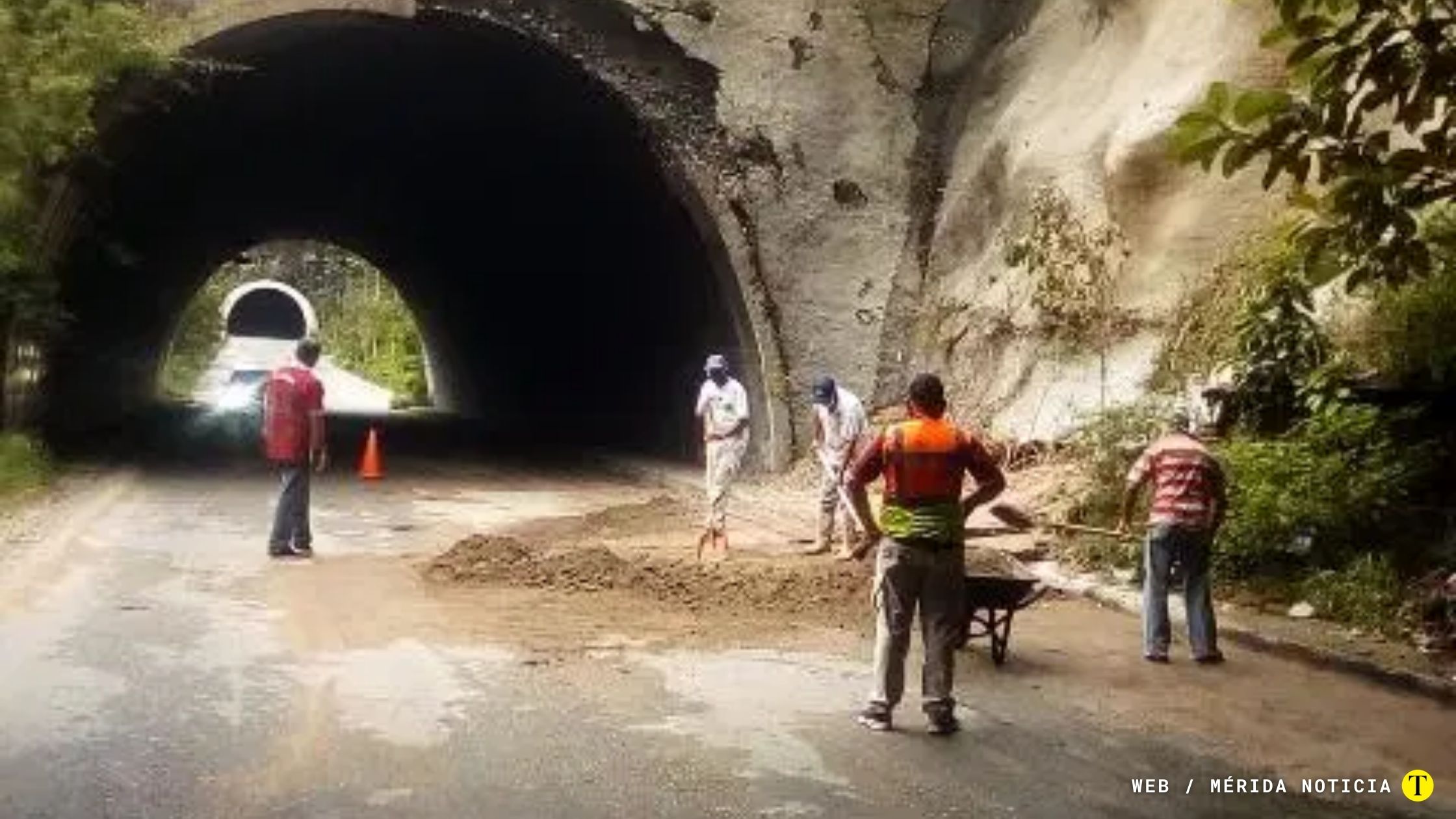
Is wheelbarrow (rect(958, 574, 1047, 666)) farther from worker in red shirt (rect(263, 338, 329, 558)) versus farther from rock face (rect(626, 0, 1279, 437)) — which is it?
rock face (rect(626, 0, 1279, 437))

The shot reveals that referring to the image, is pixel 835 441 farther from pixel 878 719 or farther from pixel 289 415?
pixel 878 719

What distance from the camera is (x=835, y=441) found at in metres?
12.8

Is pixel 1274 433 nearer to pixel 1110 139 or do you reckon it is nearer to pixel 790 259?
pixel 1110 139

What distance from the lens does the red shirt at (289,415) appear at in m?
12.5

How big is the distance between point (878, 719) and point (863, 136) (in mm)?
14157

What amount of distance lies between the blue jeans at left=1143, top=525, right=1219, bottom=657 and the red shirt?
6754mm

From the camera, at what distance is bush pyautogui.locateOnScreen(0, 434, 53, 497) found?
16.0 meters

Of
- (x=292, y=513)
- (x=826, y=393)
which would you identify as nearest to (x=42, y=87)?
(x=292, y=513)

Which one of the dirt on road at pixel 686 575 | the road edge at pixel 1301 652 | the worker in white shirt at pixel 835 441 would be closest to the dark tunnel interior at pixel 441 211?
the worker in white shirt at pixel 835 441

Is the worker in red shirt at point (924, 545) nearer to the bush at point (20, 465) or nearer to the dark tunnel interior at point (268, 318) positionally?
the bush at point (20, 465)

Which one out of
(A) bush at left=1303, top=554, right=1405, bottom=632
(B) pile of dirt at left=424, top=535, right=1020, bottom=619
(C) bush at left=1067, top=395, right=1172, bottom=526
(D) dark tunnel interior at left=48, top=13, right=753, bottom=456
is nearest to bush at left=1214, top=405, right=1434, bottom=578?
(A) bush at left=1303, top=554, right=1405, bottom=632

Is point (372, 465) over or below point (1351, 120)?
below

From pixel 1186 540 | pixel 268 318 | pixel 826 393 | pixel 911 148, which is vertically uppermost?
pixel 911 148

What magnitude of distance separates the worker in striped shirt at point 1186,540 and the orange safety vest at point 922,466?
2.58 metres
